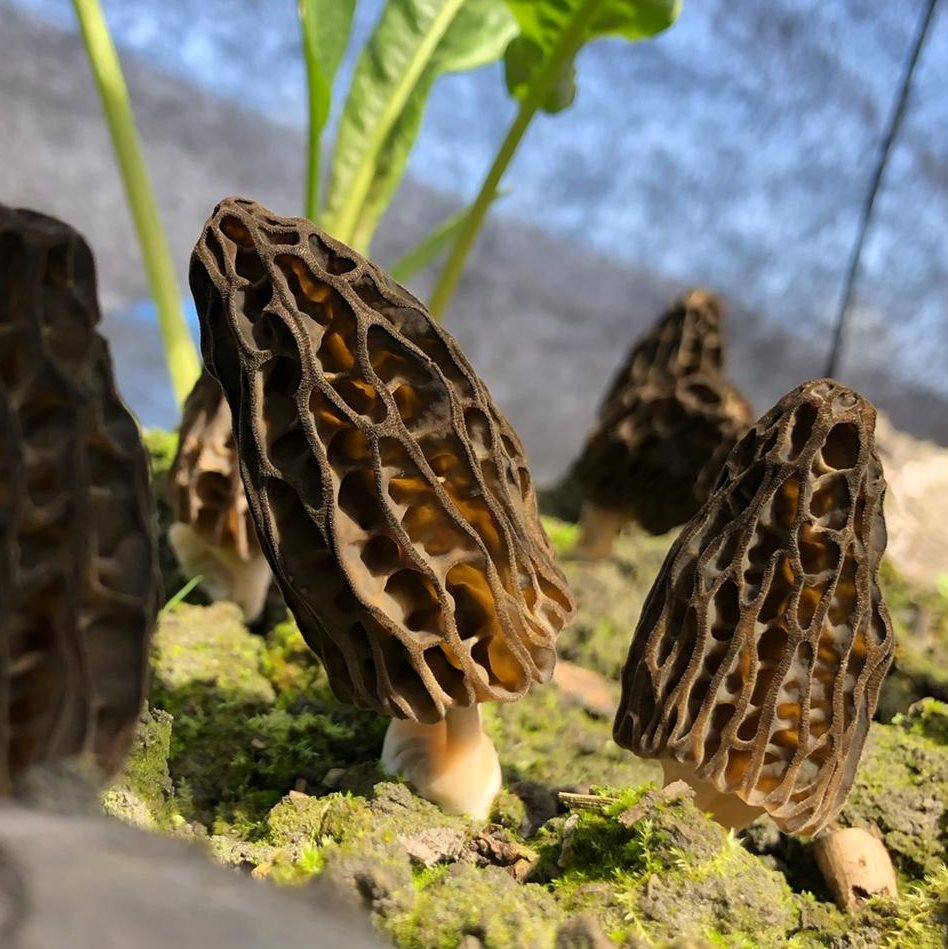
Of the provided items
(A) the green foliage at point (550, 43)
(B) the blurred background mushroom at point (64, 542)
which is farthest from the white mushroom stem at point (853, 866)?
(A) the green foliage at point (550, 43)

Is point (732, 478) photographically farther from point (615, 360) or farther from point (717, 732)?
point (615, 360)

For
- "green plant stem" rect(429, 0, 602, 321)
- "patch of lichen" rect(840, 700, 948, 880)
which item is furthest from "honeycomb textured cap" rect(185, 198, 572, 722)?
"green plant stem" rect(429, 0, 602, 321)

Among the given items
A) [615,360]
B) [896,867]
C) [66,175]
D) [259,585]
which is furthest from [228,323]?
[615,360]

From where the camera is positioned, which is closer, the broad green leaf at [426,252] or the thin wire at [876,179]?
the broad green leaf at [426,252]

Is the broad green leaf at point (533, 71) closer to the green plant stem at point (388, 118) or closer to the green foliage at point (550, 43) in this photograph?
the green foliage at point (550, 43)

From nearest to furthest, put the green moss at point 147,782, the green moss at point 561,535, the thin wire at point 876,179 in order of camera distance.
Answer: the green moss at point 147,782 < the green moss at point 561,535 < the thin wire at point 876,179

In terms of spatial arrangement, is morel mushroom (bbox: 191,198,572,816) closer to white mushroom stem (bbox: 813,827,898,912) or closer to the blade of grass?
white mushroom stem (bbox: 813,827,898,912)
